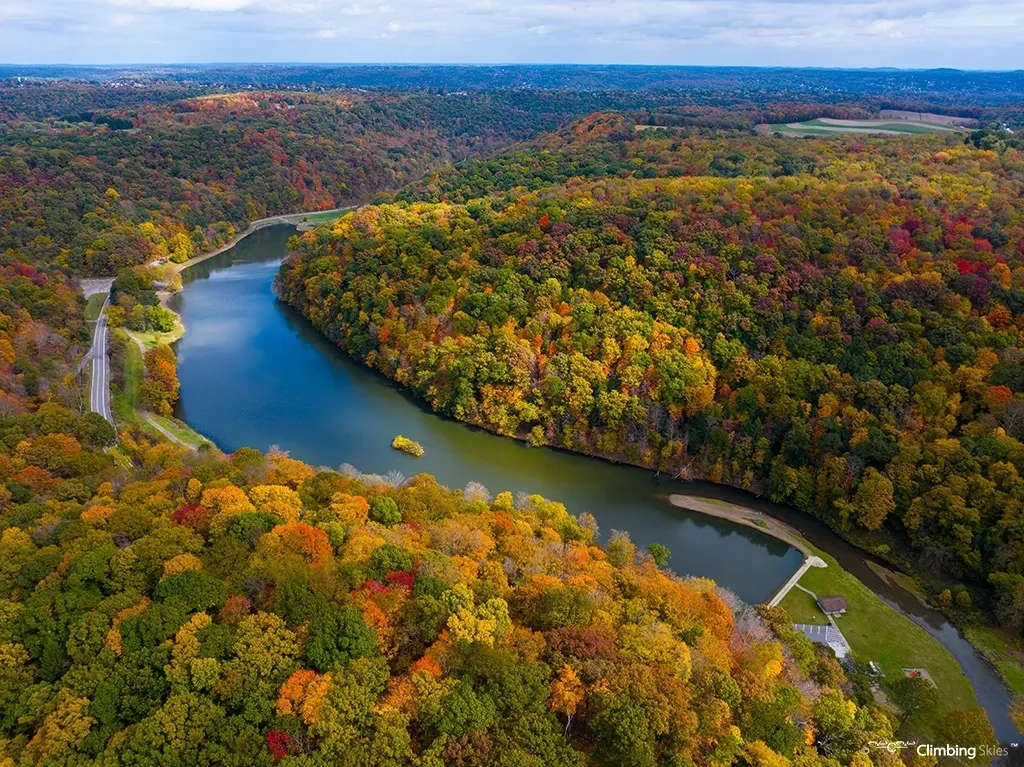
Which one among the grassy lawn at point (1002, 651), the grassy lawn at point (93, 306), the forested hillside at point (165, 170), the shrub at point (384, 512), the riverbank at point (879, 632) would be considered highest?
the forested hillside at point (165, 170)

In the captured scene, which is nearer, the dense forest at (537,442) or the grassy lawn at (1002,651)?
the dense forest at (537,442)

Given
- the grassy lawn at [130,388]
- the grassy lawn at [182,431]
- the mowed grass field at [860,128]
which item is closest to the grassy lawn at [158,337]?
the grassy lawn at [130,388]

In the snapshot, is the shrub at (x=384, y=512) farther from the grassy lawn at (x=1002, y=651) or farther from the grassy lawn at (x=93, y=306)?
the grassy lawn at (x=93, y=306)

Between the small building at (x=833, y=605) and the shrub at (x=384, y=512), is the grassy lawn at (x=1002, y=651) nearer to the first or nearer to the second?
the small building at (x=833, y=605)

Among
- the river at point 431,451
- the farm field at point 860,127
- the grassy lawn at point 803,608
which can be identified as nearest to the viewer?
the grassy lawn at point 803,608

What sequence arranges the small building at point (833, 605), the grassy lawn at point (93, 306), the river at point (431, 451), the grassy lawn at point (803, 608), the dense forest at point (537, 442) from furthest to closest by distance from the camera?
1. the grassy lawn at point (93, 306)
2. the river at point (431, 451)
3. the small building at point (833, 605)
4. the grassy lawn at point (803, 608)
5. the dense forest at point (537, 442)

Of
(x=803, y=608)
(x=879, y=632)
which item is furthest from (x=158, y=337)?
(x=879, y=632)

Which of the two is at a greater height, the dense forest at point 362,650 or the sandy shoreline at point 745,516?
the dense forest at point 362,650
